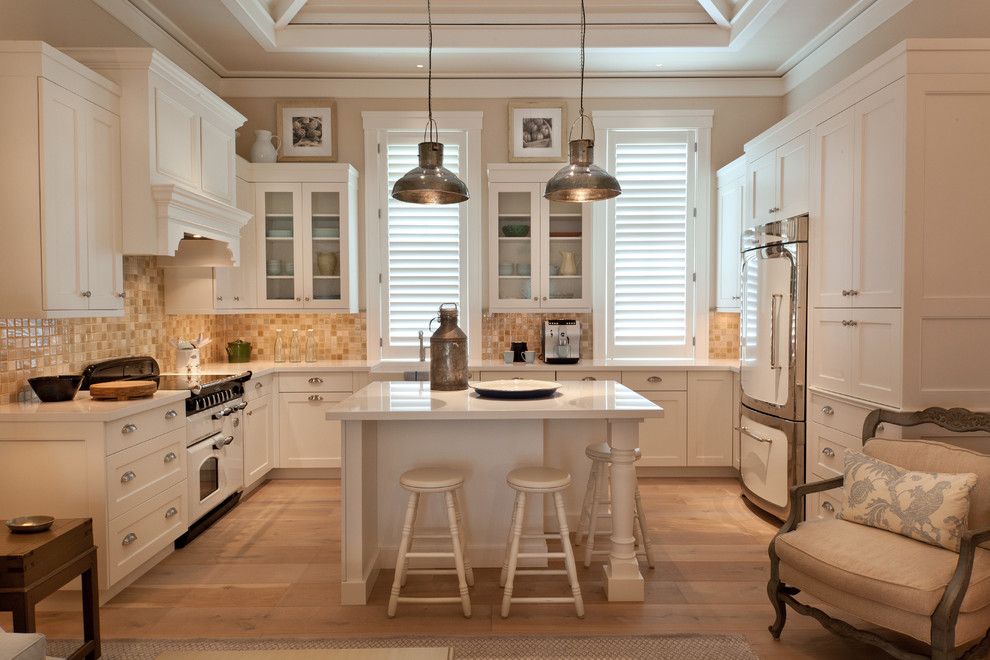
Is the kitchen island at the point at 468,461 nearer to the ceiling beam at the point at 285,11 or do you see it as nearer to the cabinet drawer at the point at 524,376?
the cabinet drawer at the point at 524,376

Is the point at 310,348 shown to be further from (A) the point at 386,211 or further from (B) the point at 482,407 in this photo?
(B) the point at 482,407

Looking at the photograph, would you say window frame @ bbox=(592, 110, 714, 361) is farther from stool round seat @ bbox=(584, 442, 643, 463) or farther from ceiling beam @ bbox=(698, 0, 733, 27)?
stool round seat @ bbox=(584, 442, 643, 463)

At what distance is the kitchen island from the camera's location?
2.93 m

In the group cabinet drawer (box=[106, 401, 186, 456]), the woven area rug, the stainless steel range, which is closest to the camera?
the woven area rug

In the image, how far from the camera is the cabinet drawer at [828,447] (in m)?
3.39

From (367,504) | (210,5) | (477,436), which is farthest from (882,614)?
(210,5)

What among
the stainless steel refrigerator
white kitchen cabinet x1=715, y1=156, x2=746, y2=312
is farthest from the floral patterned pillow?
white kitchen cabinet x1=715, y1=156, x2=746, y2=312

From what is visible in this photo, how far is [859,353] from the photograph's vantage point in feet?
10.8

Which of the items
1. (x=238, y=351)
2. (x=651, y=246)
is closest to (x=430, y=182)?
(x=651, y=246)

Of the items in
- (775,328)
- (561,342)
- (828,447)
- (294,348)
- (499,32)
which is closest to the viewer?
(828,447)

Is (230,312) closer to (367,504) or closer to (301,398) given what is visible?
(301,398)

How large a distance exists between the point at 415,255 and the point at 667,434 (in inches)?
98.5

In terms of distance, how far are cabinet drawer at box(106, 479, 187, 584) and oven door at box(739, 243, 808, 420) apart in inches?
138

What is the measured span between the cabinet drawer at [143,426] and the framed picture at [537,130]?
3.29 meters
